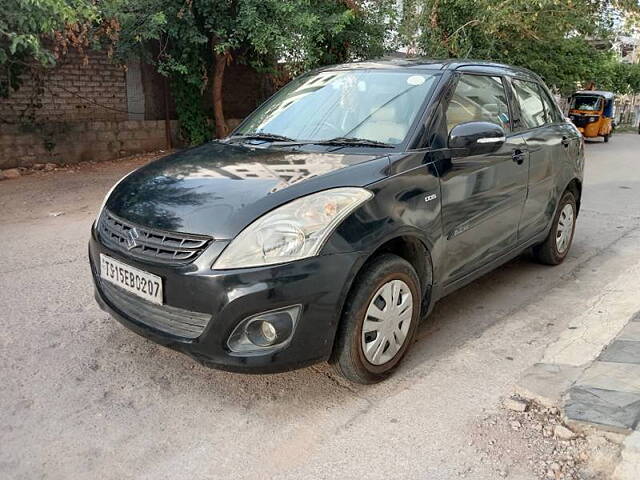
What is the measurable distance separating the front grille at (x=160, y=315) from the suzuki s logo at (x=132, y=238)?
0.25 metres

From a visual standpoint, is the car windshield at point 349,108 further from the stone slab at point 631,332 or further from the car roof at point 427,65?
the stone slab at point 631,332

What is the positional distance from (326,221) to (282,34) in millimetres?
7542

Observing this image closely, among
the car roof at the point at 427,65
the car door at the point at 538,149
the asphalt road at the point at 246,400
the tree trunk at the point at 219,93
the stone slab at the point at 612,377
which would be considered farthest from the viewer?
the tree trunk at the point at 219,93

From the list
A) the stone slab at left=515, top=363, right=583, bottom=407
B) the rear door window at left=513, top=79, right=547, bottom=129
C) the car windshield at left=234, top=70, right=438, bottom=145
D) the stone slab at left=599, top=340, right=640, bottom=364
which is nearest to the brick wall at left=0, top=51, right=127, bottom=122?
the car windshield at left=234, top=70, right=438, bottom=145

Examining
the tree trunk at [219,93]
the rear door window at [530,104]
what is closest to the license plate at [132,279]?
the rear door window at [530,104]

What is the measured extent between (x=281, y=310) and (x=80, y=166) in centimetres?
874

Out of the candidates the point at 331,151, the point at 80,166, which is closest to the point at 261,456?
the point at 331,151

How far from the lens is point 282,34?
30.6 ft

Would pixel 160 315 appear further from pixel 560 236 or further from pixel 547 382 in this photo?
pixel 560 236

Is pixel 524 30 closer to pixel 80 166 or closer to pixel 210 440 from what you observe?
pixel 80 166

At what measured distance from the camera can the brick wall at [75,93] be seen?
941 cm

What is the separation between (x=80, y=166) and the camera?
32.9ft

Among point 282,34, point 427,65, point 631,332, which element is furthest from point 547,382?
point 282,34

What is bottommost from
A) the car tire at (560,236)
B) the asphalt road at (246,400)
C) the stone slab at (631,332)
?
the asphalt road at (246,400)
